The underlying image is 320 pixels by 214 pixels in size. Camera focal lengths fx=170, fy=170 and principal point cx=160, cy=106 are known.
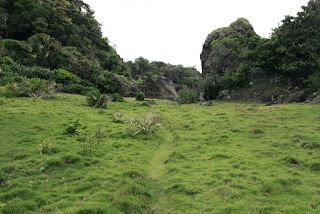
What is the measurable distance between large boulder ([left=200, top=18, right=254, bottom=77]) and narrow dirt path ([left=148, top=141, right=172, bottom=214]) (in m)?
37.7

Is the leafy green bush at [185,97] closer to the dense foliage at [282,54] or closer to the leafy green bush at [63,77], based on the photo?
the dense foliage at [282,54]

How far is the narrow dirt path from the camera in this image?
183 inches

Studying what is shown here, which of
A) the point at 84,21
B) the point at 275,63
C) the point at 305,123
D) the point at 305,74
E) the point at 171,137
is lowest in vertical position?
the point at 171,137

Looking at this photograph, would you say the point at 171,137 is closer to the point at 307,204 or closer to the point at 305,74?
the point at 307,204

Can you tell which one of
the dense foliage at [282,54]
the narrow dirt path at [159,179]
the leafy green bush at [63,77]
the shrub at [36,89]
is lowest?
the narrow dirt path at [159,179]

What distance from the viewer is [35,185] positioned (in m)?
4.71

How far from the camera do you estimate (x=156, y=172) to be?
6684 mm

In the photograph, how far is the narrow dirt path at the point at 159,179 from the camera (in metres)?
4.64

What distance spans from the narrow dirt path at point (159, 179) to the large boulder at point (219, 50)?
37713 millimetres

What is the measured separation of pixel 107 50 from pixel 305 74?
51619 mm

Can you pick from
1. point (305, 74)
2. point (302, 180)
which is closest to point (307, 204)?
point (302, 180)

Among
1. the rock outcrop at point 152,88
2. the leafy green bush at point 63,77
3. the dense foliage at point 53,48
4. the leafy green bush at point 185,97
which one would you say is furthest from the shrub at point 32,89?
the leafy green bush at point 185,97

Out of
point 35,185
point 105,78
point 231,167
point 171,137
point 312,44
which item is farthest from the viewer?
point 105,78

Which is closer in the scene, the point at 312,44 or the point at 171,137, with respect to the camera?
the point at 171,137
